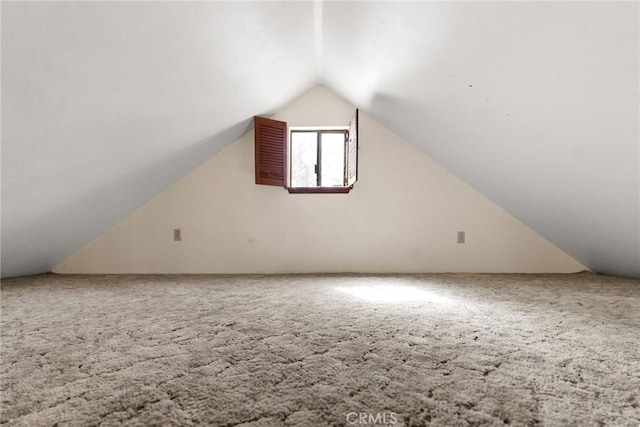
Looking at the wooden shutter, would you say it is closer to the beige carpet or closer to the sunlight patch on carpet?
the sunlight patch on carpet

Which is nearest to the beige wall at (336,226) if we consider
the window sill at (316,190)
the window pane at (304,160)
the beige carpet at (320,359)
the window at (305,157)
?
the window sill at (316,190)

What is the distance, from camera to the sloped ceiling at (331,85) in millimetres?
1318

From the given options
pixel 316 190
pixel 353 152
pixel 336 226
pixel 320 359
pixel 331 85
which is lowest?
pixel 320 359

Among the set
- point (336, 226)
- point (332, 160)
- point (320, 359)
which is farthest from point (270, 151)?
point (320, 359)

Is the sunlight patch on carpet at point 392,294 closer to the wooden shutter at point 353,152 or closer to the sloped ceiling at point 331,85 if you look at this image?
the wooden shutter at point 353,152

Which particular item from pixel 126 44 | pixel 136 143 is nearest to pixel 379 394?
pixel 126 44

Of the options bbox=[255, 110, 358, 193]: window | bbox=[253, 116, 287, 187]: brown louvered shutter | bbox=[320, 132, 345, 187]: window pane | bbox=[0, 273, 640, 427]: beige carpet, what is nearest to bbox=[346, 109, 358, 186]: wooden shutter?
bbox=[255, 110, 358, 193]: window

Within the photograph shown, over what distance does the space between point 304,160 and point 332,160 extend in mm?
340

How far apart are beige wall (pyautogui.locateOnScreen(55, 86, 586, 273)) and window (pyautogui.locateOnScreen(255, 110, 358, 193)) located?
0.19 meters

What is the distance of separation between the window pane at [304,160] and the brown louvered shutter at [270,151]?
36 centimetres

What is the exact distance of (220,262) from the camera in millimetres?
3275

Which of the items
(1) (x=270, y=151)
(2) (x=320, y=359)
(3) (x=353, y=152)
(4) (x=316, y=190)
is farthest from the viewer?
(4) (x=316, y=190)

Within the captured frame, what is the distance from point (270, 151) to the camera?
3174 millimetres

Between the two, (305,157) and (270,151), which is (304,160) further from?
(270,151)
